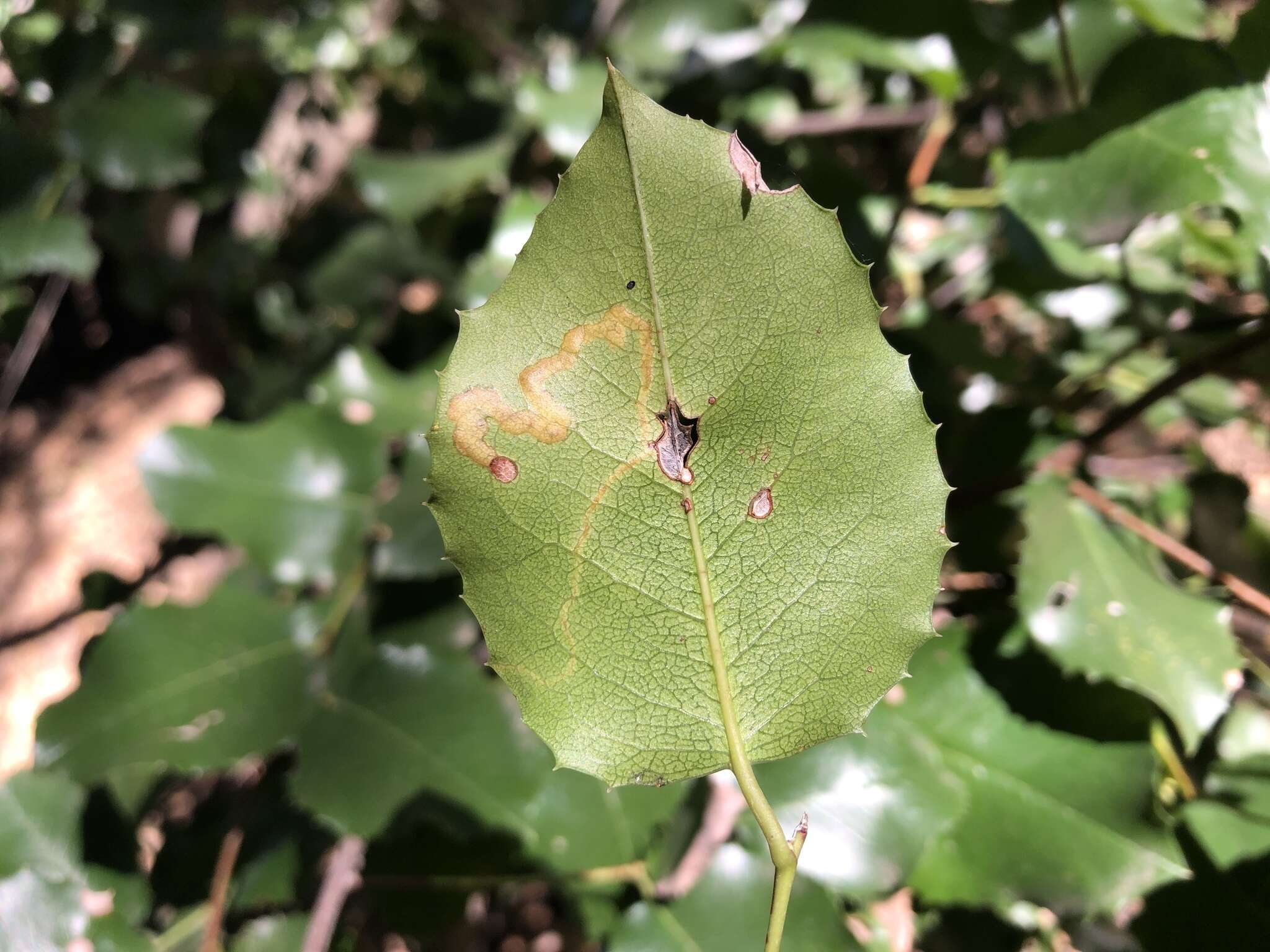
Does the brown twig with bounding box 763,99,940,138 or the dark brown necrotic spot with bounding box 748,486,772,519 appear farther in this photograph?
the brown twig with bounding box 763,99,940,138

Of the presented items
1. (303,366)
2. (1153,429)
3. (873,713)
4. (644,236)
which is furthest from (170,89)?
(1153,429)

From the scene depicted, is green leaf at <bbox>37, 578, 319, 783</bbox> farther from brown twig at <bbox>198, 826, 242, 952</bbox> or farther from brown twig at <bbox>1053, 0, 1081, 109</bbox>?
brown twig at <bbox>1053, 0, 1081, 109</bbox>

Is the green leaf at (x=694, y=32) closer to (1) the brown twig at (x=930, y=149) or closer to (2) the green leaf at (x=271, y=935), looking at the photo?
(1) the brown twig at (x=930, y=149)

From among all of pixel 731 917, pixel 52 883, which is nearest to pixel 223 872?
pixel 52 883

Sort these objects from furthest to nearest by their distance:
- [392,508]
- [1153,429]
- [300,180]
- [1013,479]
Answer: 1. [300,180]
2. [1153,429]
3. [392,508]
4. [1013,479]

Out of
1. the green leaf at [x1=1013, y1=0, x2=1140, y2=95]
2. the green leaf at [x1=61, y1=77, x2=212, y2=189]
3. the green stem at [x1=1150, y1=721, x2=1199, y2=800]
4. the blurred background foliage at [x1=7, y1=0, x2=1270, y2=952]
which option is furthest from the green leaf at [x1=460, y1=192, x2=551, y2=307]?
the green stem at [x1=1150, y1=721, x2=1199, y2=800]

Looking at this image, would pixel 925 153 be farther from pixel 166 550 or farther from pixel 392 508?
pixel 166 550
